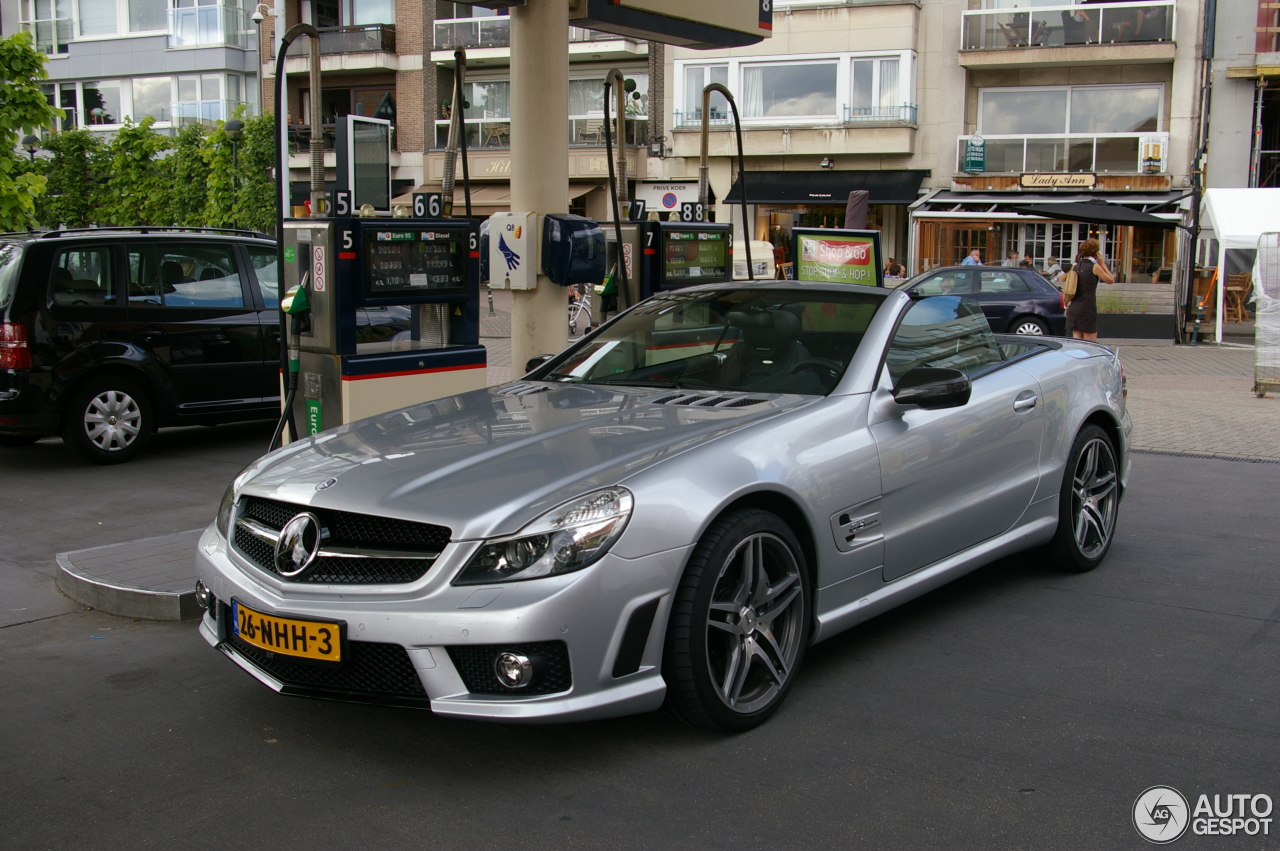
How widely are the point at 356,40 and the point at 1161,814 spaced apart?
1512 inches

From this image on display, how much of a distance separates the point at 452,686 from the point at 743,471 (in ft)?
3.74

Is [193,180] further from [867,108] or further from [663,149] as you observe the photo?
[867,108]

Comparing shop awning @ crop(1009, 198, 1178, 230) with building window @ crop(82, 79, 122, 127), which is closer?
shop awning @ crop(1009, 198, 1178, 230)

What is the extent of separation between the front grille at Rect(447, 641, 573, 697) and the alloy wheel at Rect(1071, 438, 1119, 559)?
3.23 meters

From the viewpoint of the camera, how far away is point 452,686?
3410 mm

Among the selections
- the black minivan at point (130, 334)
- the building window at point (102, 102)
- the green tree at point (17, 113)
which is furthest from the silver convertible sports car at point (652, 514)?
the building window at point (102, 102)

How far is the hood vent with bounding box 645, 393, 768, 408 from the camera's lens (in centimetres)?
446

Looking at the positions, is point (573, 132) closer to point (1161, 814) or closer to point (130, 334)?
point (130, 334)

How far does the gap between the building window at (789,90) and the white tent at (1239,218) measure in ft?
40.2

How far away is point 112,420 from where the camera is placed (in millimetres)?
9359

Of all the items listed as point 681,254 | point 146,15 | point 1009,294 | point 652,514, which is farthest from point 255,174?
point 652,514

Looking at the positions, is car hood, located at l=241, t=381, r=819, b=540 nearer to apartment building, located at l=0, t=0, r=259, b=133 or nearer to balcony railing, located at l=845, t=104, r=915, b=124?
balcony railing, located at l=845, t=104, r=915, b=124

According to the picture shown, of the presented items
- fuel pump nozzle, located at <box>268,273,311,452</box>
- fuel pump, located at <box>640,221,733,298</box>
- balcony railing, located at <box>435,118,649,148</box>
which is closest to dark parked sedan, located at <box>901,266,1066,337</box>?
fuel pump, located at <box>640,221,733,298</box>

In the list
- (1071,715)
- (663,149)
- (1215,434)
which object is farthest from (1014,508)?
(663,149)
